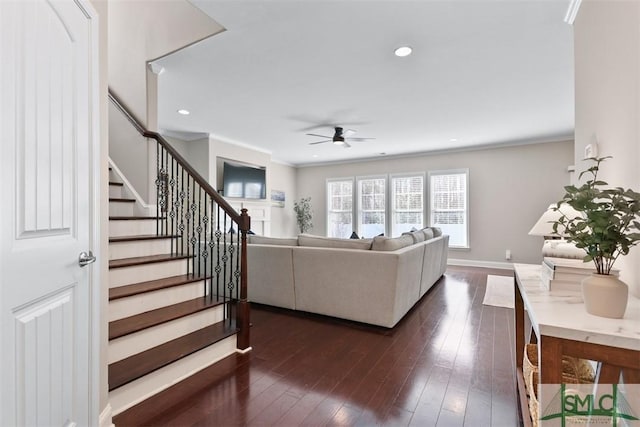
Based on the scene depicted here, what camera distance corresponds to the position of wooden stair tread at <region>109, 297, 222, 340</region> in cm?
191

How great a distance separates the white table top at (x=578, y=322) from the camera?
885 millimetres

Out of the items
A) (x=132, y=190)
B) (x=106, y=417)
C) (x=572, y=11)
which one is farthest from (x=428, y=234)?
(x=106, y=417)

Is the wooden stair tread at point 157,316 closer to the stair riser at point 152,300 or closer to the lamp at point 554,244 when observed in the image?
the stair riser at point 152,300

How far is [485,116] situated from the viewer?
15.0ft

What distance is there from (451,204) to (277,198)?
4.32m

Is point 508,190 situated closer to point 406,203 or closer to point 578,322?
point 406,203

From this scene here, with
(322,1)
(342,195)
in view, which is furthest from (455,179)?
(322,1)

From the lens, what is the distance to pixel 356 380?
202 cm

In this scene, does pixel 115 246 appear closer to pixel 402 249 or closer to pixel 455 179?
pixel 402 249

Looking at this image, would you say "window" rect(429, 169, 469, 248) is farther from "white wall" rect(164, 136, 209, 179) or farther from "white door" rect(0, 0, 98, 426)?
"white door" rect(0, 0, 98, 426)

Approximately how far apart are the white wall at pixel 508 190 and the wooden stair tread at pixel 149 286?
586cm

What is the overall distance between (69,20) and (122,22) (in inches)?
120

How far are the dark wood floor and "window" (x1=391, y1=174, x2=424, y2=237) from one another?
4.16 m

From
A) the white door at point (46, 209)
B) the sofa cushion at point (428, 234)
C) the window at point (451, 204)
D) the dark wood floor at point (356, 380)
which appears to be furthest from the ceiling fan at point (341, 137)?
the white door at point (46, 209)
